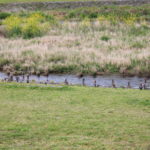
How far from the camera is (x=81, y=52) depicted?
116 feet

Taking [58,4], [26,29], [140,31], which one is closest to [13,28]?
[26,29]

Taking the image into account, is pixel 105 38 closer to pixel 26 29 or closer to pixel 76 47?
pixel 76 47

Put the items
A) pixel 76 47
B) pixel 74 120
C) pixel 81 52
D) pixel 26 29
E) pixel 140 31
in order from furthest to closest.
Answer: pixel 26 29 → pixel 140 31 → pixel 76 47 → pixel 81 52 → pixel 74 120

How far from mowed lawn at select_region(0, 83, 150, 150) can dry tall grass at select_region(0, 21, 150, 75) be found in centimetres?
1444

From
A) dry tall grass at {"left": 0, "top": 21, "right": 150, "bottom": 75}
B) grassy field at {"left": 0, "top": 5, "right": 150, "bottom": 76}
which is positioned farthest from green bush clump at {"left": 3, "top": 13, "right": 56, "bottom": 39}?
dry tall grass at {"left": 0, "top": 21, "right": 150, "bottom": 75}

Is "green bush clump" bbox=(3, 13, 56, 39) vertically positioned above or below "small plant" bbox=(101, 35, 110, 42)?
below

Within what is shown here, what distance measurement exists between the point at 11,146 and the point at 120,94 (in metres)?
7.45

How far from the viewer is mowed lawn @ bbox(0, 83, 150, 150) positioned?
33.9ft

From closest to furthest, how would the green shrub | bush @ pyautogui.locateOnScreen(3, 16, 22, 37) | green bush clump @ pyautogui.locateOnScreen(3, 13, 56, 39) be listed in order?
1. the green shrub
2. green bush clump @ pyautogui.locateOnScreen(3, 13, 56, 39)
3. bush @ pyautogui.locateOnScreen(3, 16, 22, 37)

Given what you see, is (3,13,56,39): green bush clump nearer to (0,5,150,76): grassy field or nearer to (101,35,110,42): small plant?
(0,5,150,76): grassy field

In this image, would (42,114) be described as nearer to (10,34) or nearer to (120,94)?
(120,94)

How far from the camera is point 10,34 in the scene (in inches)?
1810

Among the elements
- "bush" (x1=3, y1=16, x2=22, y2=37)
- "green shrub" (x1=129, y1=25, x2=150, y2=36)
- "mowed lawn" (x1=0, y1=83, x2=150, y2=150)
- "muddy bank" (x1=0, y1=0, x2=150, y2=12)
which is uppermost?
"mowed lawn" (x1=0, y1=83, x2=150, y2=150)

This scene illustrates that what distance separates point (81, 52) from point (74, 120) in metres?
23.0
